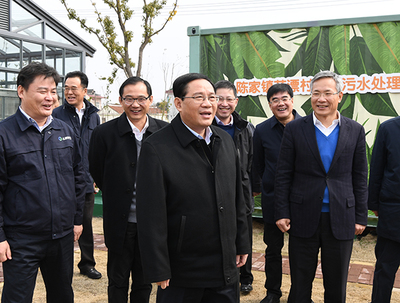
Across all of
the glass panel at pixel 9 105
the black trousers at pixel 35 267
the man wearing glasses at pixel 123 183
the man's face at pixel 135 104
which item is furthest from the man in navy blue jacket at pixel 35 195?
the glass panel at pixel 9 105

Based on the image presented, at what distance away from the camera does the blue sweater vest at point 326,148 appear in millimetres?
3178

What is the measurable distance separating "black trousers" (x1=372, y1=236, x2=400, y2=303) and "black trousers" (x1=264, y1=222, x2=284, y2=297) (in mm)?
925

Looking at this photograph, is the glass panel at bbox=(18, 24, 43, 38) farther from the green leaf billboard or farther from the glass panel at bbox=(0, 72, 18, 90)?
the green leaf billboard

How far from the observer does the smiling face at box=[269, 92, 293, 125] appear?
4082 millimetres

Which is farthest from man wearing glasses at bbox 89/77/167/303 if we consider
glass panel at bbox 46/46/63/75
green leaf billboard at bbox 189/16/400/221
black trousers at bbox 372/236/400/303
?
glass panel at bbox 46/46/63/75

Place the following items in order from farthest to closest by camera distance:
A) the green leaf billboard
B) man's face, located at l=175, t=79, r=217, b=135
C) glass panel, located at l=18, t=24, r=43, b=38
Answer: glass panel, located at l=18, t=24, r=43, b=38 → the green leaf billboard → man's face, located at l=175, t=79, r=217, b=135

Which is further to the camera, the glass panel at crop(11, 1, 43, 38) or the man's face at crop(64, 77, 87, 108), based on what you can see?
the glass panel at crop(11, 1, 43, 38)

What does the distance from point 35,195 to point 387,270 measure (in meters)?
2.69

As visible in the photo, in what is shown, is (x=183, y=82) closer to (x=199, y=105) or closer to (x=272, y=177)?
(x=199, y=105)

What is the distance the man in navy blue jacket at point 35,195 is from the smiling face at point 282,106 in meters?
2.04

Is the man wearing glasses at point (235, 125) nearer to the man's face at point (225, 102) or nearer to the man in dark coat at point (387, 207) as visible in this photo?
the man's face at point (225, 102)

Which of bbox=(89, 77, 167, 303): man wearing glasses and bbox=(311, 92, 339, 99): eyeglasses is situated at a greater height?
bbox=(311, 92, 339, 99): eyeglasses

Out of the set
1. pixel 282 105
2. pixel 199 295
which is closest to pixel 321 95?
pixel 282 105

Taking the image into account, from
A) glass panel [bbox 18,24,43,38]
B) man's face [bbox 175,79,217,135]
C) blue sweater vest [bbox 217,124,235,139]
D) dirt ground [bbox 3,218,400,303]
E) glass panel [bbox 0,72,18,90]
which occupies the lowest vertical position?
dirt ground [bbox 3,218,400,303]
